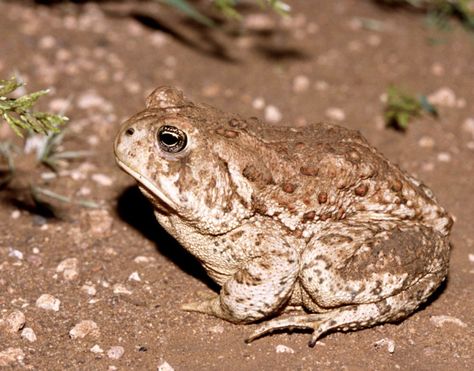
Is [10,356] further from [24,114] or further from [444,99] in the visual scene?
[444,99]

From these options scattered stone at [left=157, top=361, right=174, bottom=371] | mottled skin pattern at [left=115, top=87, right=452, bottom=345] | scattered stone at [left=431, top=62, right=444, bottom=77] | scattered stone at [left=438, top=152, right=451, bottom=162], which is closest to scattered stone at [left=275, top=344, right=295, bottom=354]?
mottled skin pattern at [left=115, top=87, right=452, bottom=345]

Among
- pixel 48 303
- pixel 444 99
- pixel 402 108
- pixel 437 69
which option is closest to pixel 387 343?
pixel 48 303

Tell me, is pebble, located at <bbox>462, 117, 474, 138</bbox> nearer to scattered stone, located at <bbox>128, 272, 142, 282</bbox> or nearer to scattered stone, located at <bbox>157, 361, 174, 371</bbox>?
scattered stone, located at <bbox>128, 272, 142, 282</bbox>

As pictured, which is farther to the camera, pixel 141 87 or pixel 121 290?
pixel 141 87

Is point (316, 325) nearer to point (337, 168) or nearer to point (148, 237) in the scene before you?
point (337, 168)

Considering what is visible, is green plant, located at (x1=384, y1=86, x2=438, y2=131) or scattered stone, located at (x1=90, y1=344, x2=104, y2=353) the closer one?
scattered stone, located at (x1=90, y1=344, x2=104, y2=353)

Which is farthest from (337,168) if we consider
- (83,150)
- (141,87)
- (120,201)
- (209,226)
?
(141,87)
